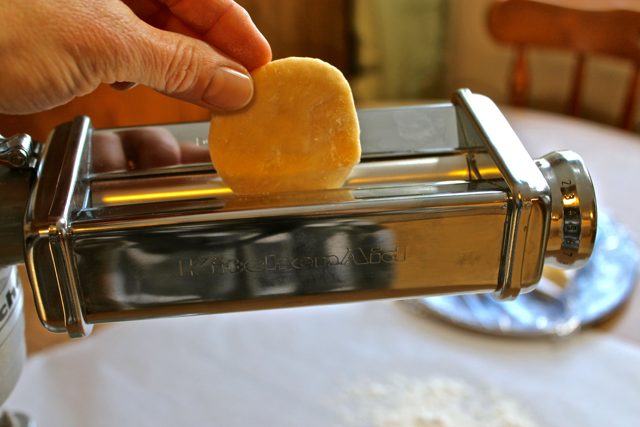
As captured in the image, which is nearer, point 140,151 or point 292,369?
point 140,151

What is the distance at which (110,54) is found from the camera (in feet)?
1.02

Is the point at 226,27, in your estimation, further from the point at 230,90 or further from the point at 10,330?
the point at 10,330

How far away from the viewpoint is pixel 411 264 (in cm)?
29

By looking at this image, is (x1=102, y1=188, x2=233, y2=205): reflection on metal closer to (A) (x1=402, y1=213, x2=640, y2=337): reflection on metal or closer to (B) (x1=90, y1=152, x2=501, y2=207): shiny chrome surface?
(B) (x1=90, y1=152, x2=501, y2=207): shiny chrome surface

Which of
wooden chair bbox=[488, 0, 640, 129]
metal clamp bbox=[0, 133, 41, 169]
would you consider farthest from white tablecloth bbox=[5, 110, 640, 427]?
wooden chair bbox=[488, 0, 640, 129]

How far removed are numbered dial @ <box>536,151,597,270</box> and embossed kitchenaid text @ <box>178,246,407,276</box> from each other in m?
0.09

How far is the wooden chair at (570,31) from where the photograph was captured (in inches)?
46.3

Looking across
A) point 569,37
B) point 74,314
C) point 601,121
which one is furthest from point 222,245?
point 601,121

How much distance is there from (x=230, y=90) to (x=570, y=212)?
0.21m

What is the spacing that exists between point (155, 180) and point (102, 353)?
39cm

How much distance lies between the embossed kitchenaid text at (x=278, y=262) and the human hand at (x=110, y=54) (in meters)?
0.09

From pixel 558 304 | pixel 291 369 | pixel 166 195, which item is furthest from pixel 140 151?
pixel 558 304

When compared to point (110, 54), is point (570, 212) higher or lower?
lower

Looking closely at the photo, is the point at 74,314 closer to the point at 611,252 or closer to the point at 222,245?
the point at 222,245
